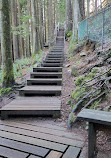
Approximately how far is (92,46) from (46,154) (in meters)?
6.35

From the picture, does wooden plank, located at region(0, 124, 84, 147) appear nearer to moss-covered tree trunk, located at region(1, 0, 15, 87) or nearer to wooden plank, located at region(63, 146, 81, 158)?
wooden plank, located at region(63, 146, 81, 158)

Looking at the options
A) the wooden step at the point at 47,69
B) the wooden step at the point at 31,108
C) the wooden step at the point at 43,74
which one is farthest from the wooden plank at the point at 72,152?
the wooden step at the point at 47,69

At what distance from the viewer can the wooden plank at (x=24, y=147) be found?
2322mm

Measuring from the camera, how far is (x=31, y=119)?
3.50 meters

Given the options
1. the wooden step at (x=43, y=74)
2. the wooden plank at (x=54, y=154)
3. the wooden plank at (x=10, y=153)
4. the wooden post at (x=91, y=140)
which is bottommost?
the wooden plank at (x=54, y=154)

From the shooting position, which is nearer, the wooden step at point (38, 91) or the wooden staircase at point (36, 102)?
the wooden staircase at point (36, 102)

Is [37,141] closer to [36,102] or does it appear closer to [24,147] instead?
[24,147]

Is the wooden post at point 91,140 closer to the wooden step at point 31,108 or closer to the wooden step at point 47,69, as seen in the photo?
the wooden step at point 31,108

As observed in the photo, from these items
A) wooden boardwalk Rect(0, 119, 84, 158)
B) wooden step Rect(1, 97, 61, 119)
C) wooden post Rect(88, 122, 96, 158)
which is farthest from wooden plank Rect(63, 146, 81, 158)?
wooden step Rect(1, 97, 61, 119)

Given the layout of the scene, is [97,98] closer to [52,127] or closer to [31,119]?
[52,127]

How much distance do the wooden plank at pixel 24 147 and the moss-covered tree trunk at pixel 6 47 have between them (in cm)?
324

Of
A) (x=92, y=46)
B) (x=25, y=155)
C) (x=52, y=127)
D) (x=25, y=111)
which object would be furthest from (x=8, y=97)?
(x=92, y=46)

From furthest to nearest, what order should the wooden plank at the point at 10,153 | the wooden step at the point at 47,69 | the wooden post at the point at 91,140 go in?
the wooden step at the point at 47,69 → the wooden plank at the point at 10,153 → the wooden post at the point at 91,140

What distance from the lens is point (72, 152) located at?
2.32 meters
